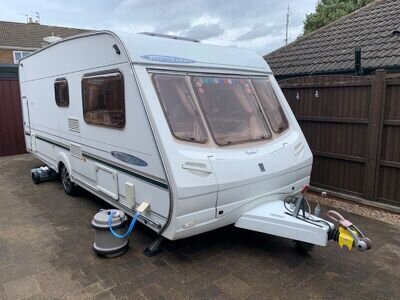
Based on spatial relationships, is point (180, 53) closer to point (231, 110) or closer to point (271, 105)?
point (231, 110)

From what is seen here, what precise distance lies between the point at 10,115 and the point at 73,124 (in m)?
6.16

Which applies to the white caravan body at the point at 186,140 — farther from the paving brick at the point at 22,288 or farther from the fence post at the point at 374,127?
the fence post at the point at 374,127

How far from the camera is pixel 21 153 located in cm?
1016

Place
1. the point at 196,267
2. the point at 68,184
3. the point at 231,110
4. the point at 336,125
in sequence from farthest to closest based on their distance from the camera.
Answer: the point at 68,184
the point at 336,125
the point at 231,110
the point at 196,267

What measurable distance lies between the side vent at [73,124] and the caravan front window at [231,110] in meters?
2.20

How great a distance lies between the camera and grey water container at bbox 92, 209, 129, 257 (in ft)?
11.4

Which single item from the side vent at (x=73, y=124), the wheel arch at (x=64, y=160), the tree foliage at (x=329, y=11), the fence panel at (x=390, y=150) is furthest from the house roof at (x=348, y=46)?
the tree foliage at (x=329, y=11)

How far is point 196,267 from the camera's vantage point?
3406 millimetres

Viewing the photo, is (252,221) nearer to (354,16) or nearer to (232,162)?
(232,162)

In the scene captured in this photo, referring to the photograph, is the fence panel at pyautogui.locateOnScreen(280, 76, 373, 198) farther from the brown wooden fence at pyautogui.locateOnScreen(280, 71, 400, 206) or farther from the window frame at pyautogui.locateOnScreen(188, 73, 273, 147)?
the window frame at pyautogui.locateOnScreen(188, 73, 273, 147)

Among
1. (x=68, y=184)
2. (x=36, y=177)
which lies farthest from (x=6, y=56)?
(x=68, y=184)

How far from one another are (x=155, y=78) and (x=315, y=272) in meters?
2.53

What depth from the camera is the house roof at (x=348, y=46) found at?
6.38 metres

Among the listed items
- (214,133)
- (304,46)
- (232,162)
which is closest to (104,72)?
(214,133)
